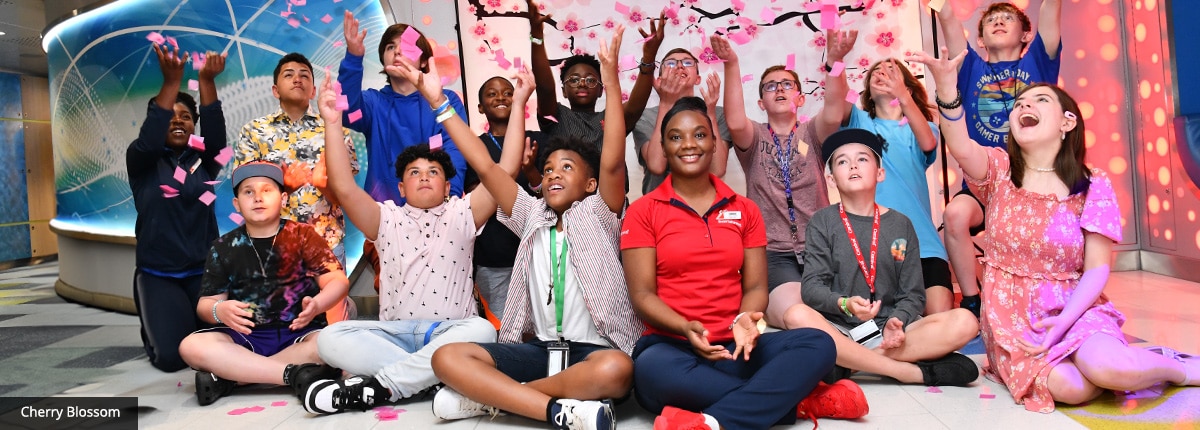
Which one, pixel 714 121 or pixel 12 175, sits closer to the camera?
pixel 714 121

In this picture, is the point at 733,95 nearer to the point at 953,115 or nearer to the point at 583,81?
the point at 583,81

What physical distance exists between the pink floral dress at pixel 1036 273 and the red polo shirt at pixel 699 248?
33.6 inches

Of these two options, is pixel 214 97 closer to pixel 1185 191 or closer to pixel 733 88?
pixel 733 88

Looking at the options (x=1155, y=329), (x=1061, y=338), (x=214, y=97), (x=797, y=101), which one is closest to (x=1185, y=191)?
(x=1155, y=329)

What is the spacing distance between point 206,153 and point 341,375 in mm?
1712

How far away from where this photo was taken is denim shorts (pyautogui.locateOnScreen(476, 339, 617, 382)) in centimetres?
265

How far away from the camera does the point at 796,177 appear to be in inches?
148

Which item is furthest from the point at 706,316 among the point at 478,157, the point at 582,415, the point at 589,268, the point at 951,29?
the point at 951,29

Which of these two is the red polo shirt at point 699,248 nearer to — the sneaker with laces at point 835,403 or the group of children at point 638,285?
the group of children at point 638,285

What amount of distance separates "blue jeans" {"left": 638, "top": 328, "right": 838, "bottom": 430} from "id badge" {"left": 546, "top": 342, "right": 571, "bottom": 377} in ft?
0.81

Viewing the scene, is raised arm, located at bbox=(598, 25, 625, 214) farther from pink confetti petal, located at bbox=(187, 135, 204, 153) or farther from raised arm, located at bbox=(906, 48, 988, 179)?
pink confetti petal, located at bbox=(187, 135, 204, 153)

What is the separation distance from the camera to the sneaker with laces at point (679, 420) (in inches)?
87.0

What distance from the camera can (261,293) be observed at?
10.3ft

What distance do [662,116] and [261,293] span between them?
1.81 metres
